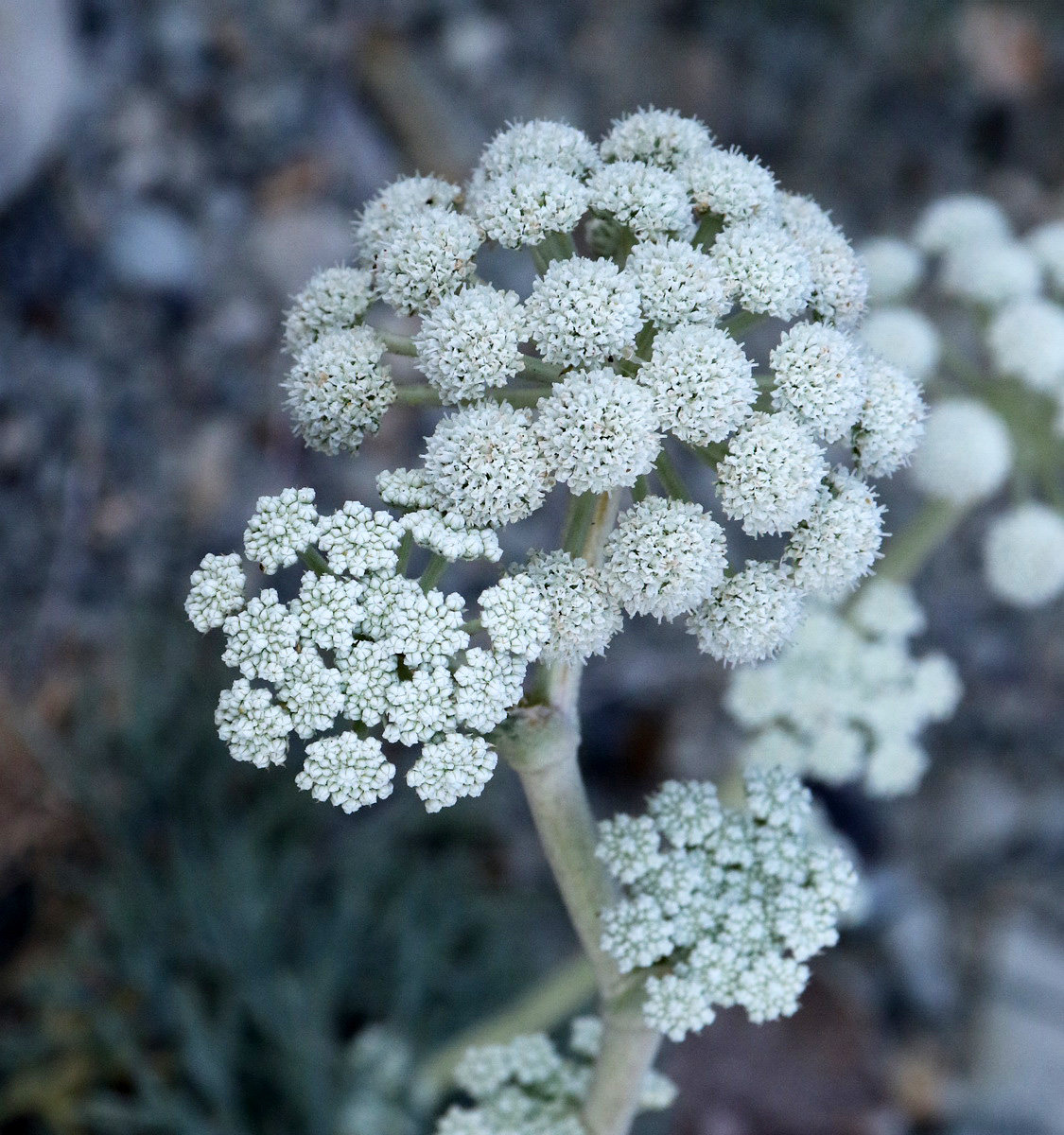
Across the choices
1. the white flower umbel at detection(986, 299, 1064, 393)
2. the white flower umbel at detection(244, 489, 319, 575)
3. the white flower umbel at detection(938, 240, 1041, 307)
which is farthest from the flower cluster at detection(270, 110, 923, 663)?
the white flower umbel at detection(938, 240, 1041, 307)

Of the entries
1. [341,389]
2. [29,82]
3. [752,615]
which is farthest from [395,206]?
[29,82]

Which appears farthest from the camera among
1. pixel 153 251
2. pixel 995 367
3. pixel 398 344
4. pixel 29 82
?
pixel 153 251

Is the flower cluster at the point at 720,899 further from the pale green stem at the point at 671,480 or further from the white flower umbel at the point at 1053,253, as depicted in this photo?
the white flower umbel at the point at 1053,253

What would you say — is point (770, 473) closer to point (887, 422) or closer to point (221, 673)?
point (887, 422)

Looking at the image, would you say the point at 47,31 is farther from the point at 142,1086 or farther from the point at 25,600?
the point at 142,1086

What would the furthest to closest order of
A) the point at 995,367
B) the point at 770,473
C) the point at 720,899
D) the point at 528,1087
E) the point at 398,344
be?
the point at 995,367
the point at 528,1087
the point at 720,899
the point at 398,344
the point at 770,473

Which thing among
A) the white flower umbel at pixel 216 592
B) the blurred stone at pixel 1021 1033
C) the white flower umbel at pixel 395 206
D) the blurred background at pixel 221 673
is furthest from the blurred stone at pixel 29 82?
the blurred stone at pixel 1021 1033
